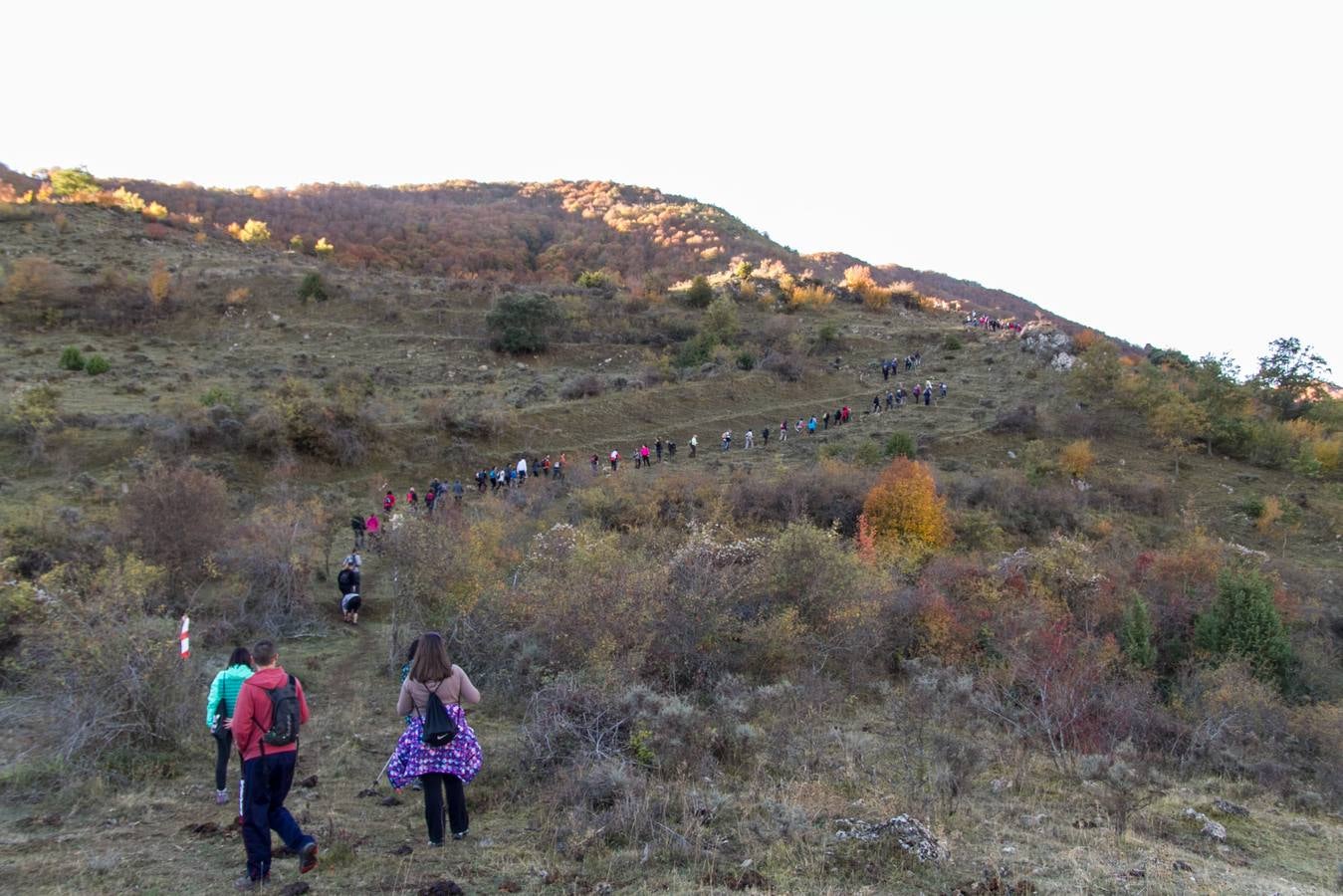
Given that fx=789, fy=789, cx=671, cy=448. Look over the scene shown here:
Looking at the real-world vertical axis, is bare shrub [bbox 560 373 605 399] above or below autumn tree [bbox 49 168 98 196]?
below

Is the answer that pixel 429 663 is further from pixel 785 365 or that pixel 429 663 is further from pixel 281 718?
pixel 785 365

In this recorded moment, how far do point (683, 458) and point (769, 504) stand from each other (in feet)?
25.0

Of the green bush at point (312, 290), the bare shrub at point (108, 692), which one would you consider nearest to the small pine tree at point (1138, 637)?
the bare shrub at point (108, 692)

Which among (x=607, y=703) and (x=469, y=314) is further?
(x=469, y=314)

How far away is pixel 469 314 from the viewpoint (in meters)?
43.9

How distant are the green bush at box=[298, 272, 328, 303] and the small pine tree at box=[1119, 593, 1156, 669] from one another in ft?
134

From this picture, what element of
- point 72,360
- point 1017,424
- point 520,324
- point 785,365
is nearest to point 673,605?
point 1017,424

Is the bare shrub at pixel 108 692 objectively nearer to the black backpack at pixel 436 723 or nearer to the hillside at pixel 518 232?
the black backpack at pixel 436 723

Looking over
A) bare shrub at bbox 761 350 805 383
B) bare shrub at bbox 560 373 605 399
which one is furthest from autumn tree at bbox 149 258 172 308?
bare shrub at bbox 761 350 805 383

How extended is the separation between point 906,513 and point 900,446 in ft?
28.4

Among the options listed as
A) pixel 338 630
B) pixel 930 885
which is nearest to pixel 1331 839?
pixel 930 885

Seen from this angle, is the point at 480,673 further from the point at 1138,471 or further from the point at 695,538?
the point at 1138,471

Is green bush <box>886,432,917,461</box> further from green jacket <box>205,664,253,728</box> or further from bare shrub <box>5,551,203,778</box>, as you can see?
green jacket <box>205,664,253,728</box>

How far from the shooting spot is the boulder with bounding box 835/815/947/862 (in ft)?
17.5
